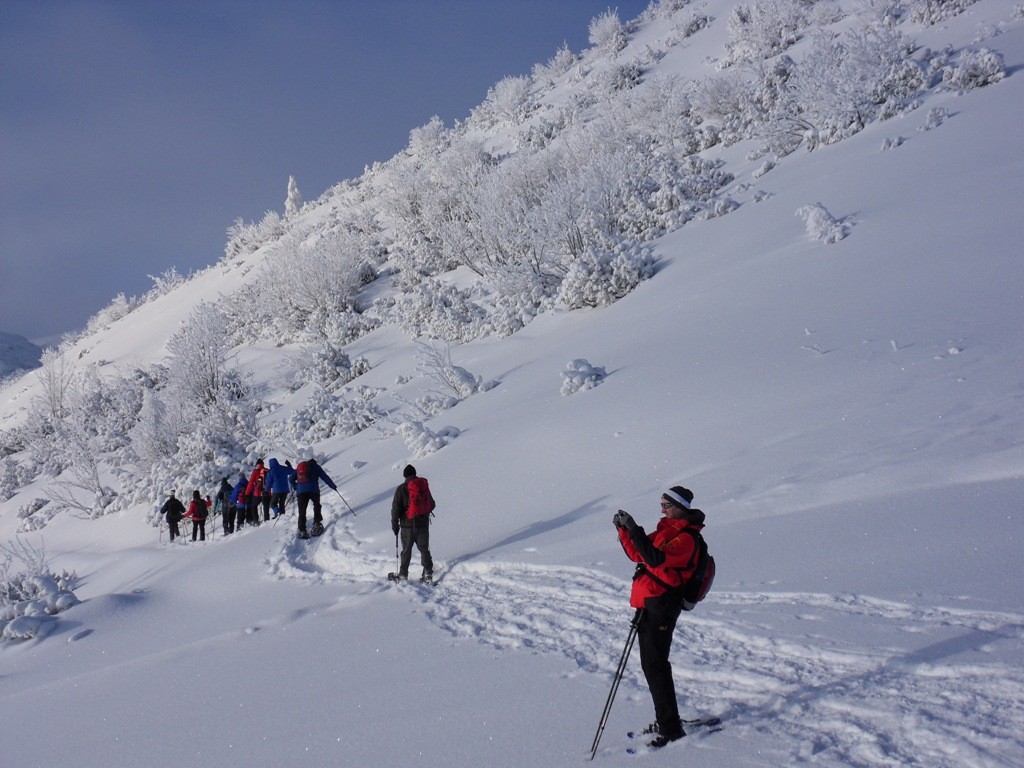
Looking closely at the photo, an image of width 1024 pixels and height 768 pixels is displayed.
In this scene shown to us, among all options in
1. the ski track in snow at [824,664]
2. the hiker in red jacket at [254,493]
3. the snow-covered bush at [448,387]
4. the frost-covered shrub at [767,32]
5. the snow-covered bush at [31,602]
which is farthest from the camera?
the frost-covered shrub at [767,32]

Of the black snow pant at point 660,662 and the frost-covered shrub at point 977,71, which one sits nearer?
the black snow pant at point 660,662

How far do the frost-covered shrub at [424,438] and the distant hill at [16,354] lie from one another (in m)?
81.7

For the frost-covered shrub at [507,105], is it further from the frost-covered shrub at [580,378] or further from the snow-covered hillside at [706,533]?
the frost-covered shrub at [580,378]

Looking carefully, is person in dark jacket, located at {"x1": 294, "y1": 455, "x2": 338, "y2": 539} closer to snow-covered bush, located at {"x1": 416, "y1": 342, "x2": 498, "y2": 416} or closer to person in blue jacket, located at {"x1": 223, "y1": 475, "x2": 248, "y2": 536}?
person in blue jacket, located at {"x1": 223, "y1": 475, "x2": 248, "y2": 536}

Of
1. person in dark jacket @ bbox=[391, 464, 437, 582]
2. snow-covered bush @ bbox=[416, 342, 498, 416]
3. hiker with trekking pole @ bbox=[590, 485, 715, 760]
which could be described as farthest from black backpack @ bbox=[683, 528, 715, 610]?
snow-covered bush @ bbox=[416, 342, 498, 416]

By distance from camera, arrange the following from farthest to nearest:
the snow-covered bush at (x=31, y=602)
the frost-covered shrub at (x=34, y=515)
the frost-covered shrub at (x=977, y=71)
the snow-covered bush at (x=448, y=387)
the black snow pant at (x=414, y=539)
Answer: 1. the frost-covered shrub at (x=34, y=515)
2. the frost-covered shrub at (x=977, y=71)
3. the snow-covered bush at (x=448, y=387)
4. the snow-covered bush at (x=31, y=602)
5. the black snow pant at (x=414, y=539)

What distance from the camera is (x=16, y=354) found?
8944 centimetres

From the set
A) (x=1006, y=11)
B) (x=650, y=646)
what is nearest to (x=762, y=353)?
(x=650, y=646)

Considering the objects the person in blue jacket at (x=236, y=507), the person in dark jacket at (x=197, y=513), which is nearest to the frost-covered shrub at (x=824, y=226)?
the person in blue jacket at (x=236, y=507)

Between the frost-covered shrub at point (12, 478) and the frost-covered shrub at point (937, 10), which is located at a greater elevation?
the frost-covered shrub at point (937, 10)

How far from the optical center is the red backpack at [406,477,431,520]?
23.4ft

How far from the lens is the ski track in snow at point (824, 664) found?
114 inches

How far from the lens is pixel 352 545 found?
886 centimetres

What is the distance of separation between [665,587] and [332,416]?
14688mm
